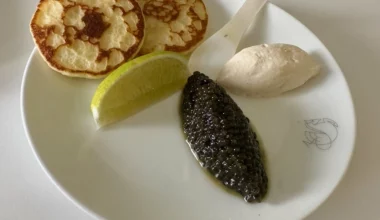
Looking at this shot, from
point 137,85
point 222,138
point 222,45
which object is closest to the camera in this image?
point 222,138

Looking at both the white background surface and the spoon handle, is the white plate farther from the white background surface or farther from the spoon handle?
the spoon handle

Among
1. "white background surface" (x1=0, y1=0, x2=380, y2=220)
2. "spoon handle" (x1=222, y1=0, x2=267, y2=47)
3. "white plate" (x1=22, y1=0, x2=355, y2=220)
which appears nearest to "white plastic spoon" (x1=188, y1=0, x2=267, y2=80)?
"spoon handle" (x1=222, y1=0, x2=267, y2=47)

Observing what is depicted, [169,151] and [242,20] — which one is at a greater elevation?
[242,20]

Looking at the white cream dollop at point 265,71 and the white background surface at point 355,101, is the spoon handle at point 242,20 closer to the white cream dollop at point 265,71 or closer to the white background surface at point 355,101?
the white cream dollop at point 265,71

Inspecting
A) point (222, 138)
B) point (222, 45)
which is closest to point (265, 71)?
point (222, 45)

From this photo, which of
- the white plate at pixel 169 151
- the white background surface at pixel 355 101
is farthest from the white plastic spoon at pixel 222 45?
the white background surface at pixel 355 101

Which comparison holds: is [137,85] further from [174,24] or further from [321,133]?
[321,133]

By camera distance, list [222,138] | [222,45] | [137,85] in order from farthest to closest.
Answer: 1. [222,45]
2. [137,85]
3. [222,138]
